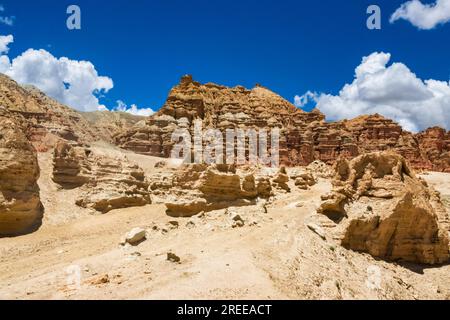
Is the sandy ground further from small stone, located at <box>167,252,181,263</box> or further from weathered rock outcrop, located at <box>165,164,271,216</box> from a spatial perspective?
weathered rock outcrop, located at <box>165,164,271,216</box>

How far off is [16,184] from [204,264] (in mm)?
10890

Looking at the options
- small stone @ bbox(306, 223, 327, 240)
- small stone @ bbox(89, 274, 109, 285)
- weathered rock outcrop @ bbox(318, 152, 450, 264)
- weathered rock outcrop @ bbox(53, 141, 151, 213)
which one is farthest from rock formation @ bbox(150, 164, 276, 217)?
small stone @ bbox(89, 274, 109, 285)

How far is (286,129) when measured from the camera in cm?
6738

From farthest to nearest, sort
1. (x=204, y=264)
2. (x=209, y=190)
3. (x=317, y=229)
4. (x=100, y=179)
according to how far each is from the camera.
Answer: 1. (x=100, y=179)
2. (x=209, y=190)
3. (x=317, y=229)
4. (x=204, y=264)

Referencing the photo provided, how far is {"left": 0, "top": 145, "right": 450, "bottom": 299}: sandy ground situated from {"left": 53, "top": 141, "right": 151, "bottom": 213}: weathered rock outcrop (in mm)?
1832

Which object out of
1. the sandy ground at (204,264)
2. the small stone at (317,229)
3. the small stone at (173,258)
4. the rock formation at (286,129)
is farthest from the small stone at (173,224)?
the rock formation at (286,129)

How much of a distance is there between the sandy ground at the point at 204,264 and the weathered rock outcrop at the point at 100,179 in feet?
6.01

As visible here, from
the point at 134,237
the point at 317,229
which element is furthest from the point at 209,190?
the point at 317,229

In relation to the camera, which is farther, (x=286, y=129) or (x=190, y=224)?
(x=286, y=129)

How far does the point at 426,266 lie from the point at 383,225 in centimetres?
216

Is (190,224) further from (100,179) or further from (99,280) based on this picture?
(100,179)

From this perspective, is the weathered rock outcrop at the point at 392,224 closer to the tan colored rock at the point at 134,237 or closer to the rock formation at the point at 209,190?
the rock formation at the point at 209,190

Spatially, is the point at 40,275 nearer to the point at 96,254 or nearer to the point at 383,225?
the point at 96,254

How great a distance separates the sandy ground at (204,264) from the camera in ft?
29.4
